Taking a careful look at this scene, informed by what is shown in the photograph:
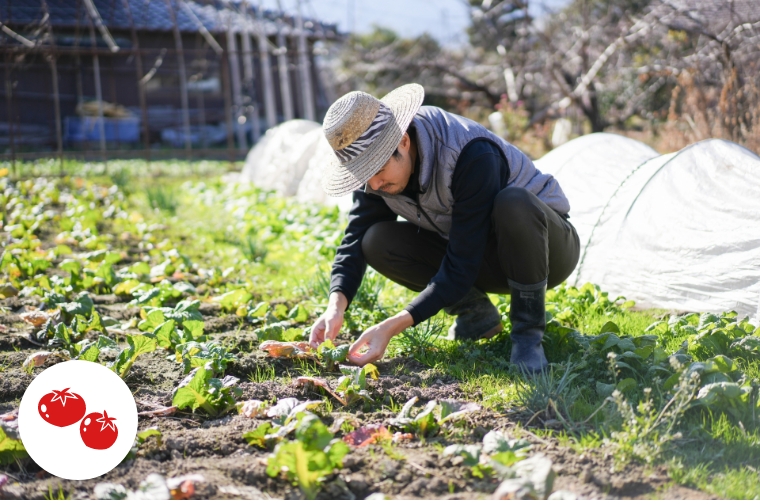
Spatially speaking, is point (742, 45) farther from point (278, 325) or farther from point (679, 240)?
point (278, 325)

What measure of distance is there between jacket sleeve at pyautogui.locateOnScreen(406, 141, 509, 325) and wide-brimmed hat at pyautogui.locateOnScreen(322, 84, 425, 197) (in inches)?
11.1

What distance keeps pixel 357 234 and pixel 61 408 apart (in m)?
1.39

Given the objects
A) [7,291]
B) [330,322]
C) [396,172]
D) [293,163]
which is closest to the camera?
[396,172]

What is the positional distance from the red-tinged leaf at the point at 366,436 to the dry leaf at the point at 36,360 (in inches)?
51.1

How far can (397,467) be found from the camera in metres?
1.92

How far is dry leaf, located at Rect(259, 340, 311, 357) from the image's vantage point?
2727 mm

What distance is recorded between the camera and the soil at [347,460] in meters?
1.82

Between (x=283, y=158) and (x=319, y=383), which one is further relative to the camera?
(x=283, y=158)

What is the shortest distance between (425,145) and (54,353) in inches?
62.1

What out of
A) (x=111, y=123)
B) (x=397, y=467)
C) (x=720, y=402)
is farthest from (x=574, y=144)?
(x=111, y=123)

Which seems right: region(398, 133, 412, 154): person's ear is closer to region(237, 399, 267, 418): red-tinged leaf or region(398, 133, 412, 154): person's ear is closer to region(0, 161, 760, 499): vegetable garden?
region(0, 161, 760, 499): vegetable garden

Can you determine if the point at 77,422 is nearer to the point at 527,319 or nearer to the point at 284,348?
the point at 284,348

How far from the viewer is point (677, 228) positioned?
3.50 metres

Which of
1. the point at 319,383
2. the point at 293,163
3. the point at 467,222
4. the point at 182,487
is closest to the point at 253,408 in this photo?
the point at 319,383
